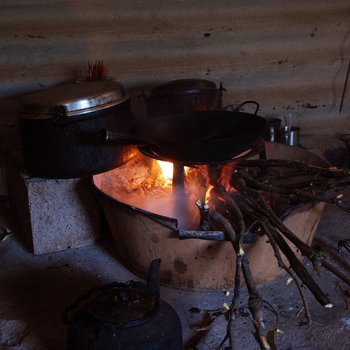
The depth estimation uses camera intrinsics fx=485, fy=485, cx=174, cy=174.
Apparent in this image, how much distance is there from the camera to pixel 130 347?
2.43 m

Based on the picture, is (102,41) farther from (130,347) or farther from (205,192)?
(130,347)

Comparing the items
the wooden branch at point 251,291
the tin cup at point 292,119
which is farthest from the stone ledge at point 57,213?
the tin cup at point 292,119

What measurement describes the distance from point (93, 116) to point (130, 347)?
1748 millimetres

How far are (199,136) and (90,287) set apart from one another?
142cm

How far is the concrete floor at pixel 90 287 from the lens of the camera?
9.64 ft

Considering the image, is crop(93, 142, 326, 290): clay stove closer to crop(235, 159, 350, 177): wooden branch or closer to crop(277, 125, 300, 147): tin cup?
crop(235, 159, 350, 177): wooden branch

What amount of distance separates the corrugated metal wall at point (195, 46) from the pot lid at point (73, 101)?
121cm

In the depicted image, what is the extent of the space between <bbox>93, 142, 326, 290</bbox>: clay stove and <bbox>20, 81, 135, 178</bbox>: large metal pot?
294 mm

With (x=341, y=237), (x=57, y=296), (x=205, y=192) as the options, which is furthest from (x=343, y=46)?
(x=57, y=296)

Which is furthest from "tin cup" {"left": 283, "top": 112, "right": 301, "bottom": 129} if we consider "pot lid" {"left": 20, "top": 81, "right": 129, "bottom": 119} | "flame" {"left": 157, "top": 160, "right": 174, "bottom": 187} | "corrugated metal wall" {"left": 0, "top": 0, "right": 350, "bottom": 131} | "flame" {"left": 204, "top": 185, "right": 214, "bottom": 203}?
"pot lid" {"left": 20, "top": 81, "right": 129, "bottom": 119}

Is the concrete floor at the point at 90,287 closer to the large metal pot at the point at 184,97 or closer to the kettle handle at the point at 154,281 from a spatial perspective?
the kettle handle at the point at 154,281

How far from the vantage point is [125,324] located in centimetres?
243

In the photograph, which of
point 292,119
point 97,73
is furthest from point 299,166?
point 292,119

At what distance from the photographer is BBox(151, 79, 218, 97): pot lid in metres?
4.41
